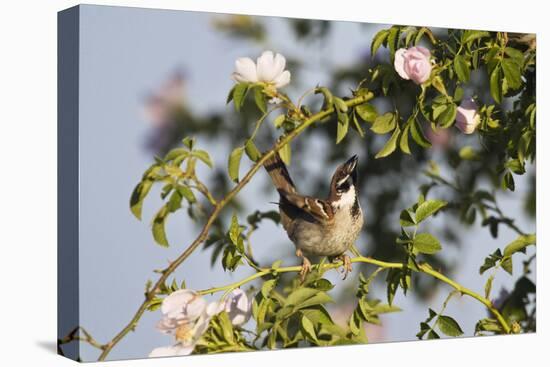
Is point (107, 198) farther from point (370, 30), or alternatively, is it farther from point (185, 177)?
point (370, 30)

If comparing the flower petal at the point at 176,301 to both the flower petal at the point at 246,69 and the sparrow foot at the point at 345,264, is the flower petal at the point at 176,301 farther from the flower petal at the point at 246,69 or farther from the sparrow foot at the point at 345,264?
the flower petal at the point at 246,69

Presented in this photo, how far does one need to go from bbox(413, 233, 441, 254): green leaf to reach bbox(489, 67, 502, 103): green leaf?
1.84 feet

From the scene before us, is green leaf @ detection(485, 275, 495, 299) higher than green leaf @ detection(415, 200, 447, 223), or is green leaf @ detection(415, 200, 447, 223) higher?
green leaf @ detection(415, 200, 447, 223)

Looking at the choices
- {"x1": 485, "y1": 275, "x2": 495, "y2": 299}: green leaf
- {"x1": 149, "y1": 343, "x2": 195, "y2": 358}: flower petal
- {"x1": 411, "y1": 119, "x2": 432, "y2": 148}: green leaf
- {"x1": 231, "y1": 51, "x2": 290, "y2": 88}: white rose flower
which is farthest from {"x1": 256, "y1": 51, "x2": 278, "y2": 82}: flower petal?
{"x1": 485, "y1": 275, "x2": 495, "y2": 299}: green leaf

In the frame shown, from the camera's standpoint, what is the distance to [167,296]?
11.2ft

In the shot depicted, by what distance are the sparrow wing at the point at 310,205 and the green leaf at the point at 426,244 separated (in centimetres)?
37

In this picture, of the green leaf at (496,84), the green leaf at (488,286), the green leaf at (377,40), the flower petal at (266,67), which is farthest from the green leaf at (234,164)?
the green leaf at (488,286)

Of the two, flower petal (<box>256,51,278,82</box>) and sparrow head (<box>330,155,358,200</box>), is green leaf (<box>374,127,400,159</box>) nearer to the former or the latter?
sparrow head (<box>330,155,358,200</box>)

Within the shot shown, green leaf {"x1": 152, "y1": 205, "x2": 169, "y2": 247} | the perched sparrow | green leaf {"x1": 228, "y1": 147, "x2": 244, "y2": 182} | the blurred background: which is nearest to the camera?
the blurred background

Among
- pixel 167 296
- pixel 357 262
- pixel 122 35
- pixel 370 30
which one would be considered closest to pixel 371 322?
pixel 357 262

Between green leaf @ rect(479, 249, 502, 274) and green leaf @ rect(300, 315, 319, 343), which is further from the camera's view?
green leaf @ rect(479, 249, 502, 274)

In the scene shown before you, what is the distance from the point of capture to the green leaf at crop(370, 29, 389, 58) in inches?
148

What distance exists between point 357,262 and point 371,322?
0.23 meters

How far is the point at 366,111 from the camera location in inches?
147
